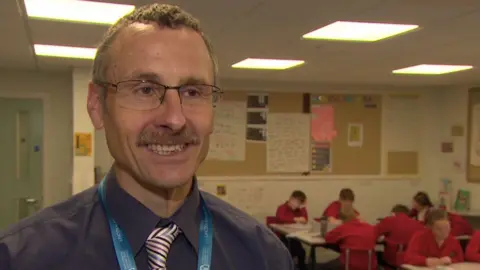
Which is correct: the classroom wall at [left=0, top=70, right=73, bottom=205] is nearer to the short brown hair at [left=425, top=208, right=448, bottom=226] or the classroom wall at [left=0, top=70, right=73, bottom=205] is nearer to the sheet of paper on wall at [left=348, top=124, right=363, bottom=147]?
the sheet of paper on wall at [left=348, top=124, right=363, bottom=147]

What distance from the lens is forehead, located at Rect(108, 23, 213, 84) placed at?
105 centimetres

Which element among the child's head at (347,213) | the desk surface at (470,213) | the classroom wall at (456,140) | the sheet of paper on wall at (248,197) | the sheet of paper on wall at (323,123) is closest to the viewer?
the child's head at (347,213)

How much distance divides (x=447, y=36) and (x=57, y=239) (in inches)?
157

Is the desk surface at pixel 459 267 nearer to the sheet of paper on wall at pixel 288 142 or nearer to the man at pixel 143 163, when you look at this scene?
the sheet of paper on wall at pixel 288 142

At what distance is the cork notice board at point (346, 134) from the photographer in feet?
27.1

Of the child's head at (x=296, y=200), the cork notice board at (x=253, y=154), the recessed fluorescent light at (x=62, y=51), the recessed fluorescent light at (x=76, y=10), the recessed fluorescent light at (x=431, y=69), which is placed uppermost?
the recessed fluorescent light at (x=76, y=10)

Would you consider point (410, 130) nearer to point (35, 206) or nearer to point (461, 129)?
point (461, 129)

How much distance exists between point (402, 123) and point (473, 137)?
1.10 m

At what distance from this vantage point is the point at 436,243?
16.7ft

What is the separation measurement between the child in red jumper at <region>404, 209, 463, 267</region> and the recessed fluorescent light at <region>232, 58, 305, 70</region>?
215 cm

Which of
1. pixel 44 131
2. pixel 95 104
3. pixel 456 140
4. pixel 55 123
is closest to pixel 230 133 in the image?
pixel 55 123

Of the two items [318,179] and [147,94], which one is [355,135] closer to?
[318,179]

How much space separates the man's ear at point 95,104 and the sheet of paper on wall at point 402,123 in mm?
7803

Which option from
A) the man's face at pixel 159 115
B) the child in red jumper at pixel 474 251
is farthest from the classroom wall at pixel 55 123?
the man's face at pixel 159 115
